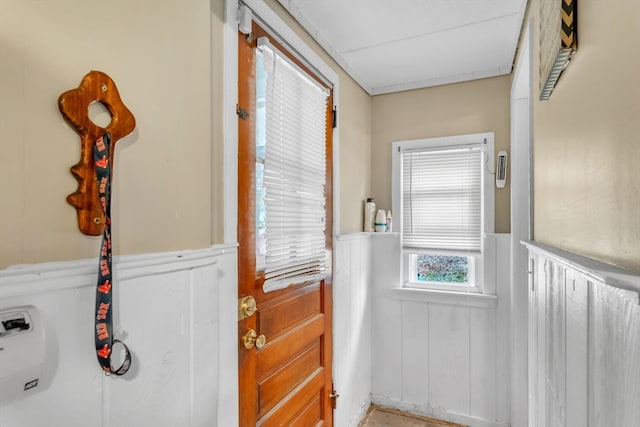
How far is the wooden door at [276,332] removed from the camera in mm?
1400

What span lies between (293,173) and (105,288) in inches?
43.3

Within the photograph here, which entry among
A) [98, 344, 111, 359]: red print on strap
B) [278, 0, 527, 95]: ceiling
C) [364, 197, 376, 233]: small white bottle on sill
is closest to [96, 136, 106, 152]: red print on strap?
[98, 344, 111, 359]: red print on strap

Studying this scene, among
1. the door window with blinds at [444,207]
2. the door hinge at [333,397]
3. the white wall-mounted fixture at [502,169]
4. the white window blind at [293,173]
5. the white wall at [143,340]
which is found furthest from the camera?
the door window with blinds at [444,207]

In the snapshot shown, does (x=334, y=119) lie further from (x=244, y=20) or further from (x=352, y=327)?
(x=352, y=327)

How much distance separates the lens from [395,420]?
8.53 feet

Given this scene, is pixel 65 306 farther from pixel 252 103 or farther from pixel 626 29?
pixel 626 29

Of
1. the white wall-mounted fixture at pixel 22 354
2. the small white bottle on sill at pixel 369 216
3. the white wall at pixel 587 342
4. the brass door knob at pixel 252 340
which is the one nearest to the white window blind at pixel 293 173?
the brass door knob at pixel 252 340

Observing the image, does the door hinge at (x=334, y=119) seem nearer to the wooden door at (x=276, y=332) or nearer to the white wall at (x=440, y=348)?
the wooden door at (x=276, y=332)

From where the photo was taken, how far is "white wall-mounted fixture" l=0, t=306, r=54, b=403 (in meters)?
0.62

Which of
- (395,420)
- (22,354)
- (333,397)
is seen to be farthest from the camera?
(395,420)

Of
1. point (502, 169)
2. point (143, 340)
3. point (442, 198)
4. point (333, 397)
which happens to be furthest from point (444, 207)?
point (143, 340)

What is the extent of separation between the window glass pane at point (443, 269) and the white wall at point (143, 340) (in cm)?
189

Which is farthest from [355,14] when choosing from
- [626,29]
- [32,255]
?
[32,255]

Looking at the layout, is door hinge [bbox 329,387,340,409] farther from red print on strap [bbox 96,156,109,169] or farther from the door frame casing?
red print on strap [bbox 96,156,109,169]
